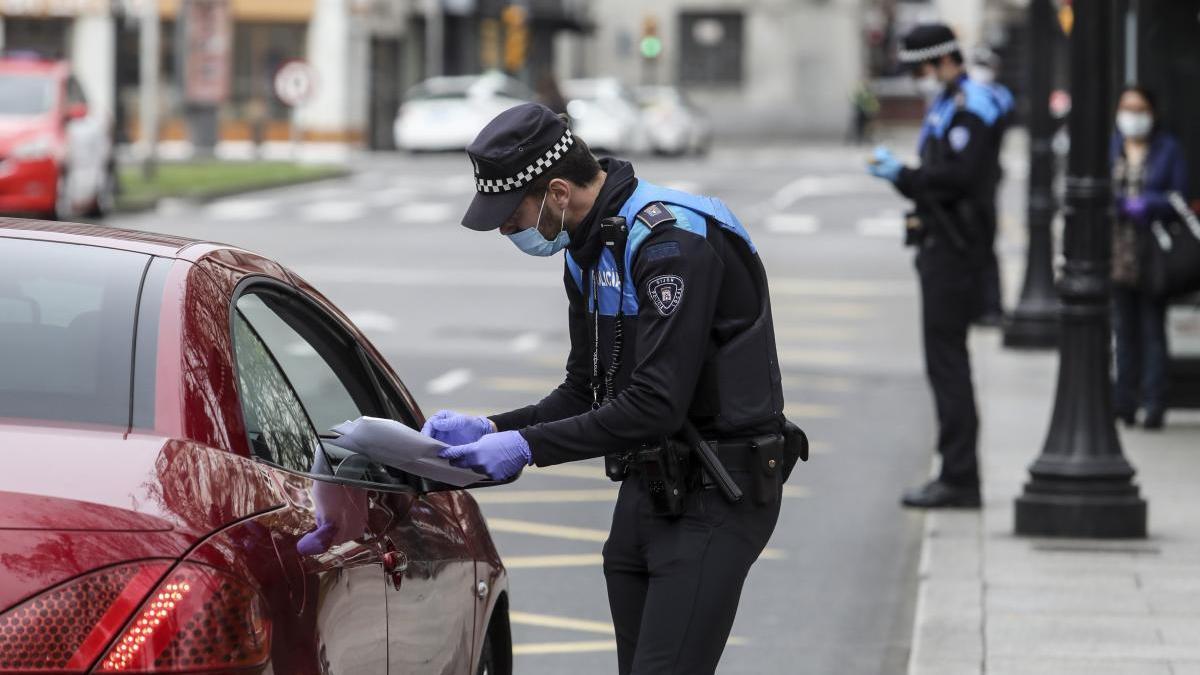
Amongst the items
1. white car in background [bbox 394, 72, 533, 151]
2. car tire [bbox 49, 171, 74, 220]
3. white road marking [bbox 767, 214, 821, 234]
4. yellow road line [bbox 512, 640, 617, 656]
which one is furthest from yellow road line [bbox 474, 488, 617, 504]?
white car in background [bbox 394, 72, 533, 151]

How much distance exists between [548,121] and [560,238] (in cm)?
24

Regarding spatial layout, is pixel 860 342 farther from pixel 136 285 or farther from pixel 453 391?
pixel 136 285

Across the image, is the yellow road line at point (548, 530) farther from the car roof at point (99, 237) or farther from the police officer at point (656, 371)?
the car roof at point (99, 237)

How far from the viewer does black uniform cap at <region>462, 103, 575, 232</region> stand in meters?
4.41

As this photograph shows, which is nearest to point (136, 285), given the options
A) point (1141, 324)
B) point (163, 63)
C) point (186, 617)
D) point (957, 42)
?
point (186, 617)

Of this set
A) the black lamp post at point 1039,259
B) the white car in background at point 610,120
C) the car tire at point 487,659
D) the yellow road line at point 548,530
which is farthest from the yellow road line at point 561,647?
the white car in background at point 610,120

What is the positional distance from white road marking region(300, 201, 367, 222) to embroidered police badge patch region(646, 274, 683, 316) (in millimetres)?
24566

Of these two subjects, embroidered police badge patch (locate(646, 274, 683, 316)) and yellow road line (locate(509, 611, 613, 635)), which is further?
yellow road line (locate(509, 611, 613, 635))

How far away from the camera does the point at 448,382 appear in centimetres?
1442

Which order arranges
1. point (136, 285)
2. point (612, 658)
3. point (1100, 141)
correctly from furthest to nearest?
point (1100, 141)
point (612, 658)
point (136, 285)

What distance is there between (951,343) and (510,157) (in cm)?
573

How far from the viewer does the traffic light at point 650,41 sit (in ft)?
206

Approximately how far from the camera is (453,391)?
13984mm

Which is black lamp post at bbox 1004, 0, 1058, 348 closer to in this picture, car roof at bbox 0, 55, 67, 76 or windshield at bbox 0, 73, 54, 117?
windshield at bbox 0, 73, 54, 117
